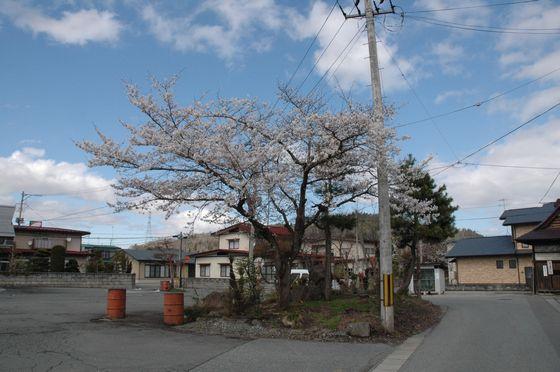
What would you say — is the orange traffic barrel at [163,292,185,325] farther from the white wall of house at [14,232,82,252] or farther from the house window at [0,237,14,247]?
the white wall of house at [14,232,82,252]

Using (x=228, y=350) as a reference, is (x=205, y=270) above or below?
above

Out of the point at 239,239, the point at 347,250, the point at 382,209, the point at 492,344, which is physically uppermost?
the point at 239,239

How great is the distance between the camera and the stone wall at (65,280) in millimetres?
37406

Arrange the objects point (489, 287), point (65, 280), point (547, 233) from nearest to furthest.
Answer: point (547, 233)
point (65, 280)
point (489, 287)

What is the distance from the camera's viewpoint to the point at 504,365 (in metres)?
8.88

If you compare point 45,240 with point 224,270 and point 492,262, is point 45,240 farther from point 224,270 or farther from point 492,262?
point 492,262

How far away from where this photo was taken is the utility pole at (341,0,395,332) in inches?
497

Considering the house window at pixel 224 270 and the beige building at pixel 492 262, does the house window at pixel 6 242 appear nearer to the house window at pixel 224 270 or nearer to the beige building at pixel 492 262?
the house window at pixel 224 270

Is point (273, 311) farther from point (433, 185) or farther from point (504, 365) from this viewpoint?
point (433, 185)

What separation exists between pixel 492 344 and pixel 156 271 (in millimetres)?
56493

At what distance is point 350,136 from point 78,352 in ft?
26.3

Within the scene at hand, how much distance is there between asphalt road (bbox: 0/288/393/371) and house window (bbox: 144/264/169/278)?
50.6m

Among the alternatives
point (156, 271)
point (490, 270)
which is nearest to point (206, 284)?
point (156, 271)

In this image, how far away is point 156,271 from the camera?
6319 cm
